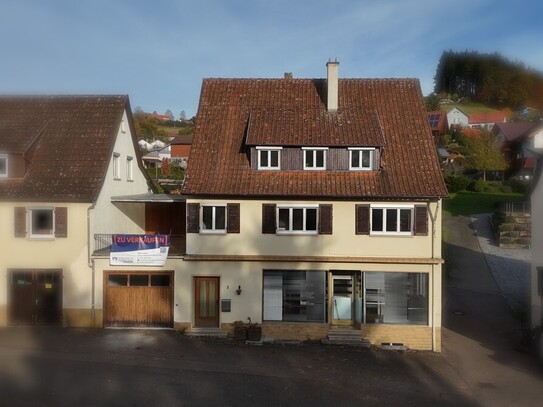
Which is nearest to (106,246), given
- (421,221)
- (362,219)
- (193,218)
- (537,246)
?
(193,218)

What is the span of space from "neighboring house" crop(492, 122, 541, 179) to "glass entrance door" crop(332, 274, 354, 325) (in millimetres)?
41986

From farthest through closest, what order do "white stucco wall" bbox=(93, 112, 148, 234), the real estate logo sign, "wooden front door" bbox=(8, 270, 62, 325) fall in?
1. "white stucco wall" bbox=(93, 112, 148, 234)
2. "wooden front door" bbox=(8, 270, 62, 325)
3. the real estate logo sign

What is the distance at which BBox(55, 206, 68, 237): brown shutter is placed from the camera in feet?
69.1

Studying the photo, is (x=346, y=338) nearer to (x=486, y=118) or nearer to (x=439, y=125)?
(x=439, y=125)

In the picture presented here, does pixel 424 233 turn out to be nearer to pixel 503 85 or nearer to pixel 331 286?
pixel 331 286

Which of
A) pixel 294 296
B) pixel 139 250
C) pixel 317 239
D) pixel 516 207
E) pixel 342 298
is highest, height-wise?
pixel 516 207

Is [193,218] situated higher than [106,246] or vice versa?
[193,218]

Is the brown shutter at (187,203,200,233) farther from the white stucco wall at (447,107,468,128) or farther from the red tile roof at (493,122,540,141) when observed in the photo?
the white stucco wall at (447,107,468,128)

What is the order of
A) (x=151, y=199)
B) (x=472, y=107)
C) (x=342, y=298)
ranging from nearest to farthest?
(x=342, y=298)
(x=151, y=199)
(x=472, y=107)

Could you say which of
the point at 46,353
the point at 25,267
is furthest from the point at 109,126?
the point at 46,353

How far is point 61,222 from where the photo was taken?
21.1 meters

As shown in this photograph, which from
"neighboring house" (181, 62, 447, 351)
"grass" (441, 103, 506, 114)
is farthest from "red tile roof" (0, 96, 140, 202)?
"grass" (441, 103, 506, 114)

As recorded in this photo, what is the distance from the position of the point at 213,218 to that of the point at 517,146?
179 ft

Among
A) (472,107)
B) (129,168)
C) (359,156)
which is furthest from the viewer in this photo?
(472,107)
